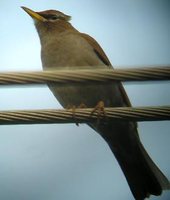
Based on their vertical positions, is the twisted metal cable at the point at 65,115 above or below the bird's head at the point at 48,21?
below

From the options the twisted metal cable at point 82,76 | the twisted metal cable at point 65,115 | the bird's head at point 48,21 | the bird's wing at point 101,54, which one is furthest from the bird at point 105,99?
the twisted metal cable at point 82,76

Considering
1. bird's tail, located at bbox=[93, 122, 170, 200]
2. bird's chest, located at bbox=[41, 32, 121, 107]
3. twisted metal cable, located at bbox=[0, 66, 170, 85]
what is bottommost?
bird's tail, located at bbox=[93, 122, 170, 200]

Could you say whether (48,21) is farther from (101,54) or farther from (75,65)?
(75,65)

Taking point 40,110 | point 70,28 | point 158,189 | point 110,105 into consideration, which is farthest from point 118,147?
point 40,110

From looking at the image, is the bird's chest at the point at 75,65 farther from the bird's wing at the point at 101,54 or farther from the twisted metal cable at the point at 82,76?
the twisted metal cable at the point at 82,76

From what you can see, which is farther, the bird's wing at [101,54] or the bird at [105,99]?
the bird's wing at [101,54]

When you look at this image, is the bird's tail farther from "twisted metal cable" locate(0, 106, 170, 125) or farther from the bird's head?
the bird's head

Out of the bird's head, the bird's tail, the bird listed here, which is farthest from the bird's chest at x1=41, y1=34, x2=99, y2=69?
the bird's tail
